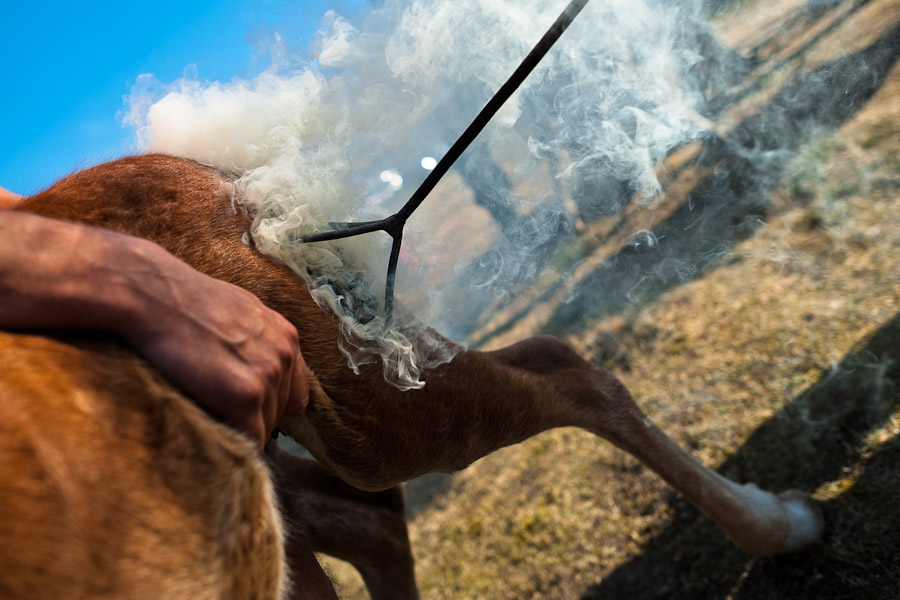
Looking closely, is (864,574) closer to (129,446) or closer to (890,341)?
(890,341)

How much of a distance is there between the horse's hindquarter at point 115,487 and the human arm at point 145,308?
0.04 metres

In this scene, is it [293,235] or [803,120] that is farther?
[803,120]

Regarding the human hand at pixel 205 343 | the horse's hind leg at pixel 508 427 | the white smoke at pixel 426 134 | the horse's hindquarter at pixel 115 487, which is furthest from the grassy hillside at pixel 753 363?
the horse's hindquarter at pixel 115 487

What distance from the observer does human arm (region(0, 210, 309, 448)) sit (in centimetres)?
88

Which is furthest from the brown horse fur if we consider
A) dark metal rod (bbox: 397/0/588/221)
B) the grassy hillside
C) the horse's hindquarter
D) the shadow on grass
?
dark metal rod (bbox: 397/0/588/221)

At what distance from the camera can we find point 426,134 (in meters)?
1.89

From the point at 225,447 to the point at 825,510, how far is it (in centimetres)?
213

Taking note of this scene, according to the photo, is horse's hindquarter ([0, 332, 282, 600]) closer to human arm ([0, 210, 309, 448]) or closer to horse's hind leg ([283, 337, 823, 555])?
human arm ([0, 210, 309, 448])

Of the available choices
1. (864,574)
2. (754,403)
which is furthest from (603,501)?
(864,574)

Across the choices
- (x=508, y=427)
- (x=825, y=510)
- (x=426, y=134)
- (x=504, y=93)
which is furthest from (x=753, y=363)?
(x=504, y=93)

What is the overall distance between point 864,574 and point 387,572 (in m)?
1.66

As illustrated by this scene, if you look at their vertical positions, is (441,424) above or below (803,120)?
above

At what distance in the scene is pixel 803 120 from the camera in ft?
8.44

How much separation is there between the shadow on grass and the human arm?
194cm
